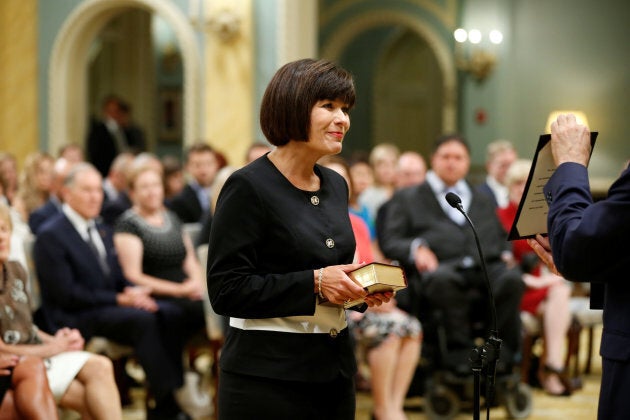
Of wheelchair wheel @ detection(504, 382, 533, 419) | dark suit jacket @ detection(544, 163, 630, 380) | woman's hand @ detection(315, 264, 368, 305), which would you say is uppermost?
dark suit jacket @ detection(544, 163, 630, 380)

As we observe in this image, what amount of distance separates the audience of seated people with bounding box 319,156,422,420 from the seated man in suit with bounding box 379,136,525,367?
22 centimetres

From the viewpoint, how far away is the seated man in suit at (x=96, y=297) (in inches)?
186

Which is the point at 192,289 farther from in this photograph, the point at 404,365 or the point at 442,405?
the point at 442,405

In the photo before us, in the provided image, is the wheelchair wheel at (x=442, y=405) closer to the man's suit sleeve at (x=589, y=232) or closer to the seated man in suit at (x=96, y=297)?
the seated man in suit at (x=96, y=297)

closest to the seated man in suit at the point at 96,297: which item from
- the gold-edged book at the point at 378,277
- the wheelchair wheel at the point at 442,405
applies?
the wheelchair wheel at the point at 442,405

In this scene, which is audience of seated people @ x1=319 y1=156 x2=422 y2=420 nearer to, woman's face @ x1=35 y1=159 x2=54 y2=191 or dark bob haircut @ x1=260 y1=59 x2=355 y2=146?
dark bob haircut @ x1=260 y1=59 x2=355 y2=146

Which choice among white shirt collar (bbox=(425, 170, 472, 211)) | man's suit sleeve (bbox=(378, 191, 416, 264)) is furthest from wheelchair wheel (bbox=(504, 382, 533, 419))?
white shirt collar (bbox=(425, 170, 472, 211))

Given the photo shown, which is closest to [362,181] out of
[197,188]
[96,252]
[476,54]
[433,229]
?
[197,188]

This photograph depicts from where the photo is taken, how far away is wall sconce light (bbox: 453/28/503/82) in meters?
12.0

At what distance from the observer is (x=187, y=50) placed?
31.4 ft

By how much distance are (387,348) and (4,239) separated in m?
2.14

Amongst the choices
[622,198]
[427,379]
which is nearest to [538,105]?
[427,379]

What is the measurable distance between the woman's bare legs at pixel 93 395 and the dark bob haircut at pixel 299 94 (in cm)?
194

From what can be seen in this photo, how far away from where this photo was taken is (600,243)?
82.6 inches
